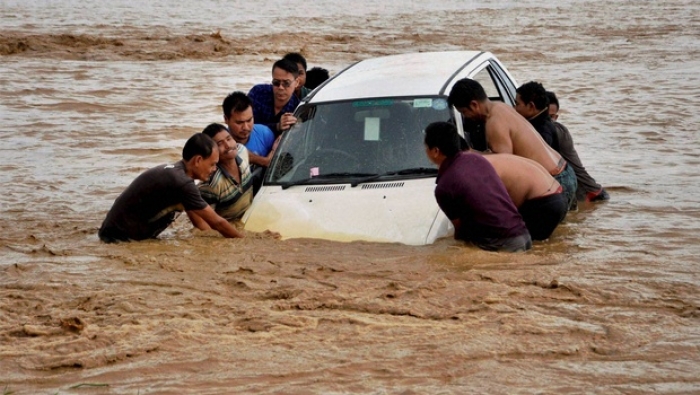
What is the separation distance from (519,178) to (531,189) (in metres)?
0.12

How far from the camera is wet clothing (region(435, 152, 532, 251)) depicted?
7.27 meters

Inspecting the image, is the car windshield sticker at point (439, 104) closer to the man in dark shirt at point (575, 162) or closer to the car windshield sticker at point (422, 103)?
the car windshield sticker at point (422, 103)

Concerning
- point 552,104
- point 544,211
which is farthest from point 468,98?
point 552,104

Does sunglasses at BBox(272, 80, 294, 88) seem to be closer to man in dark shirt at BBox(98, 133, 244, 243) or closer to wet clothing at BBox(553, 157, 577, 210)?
man in dark shirt at BBox(98, 133, 244, 243)

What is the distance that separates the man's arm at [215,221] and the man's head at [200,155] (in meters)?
0.26

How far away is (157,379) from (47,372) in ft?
1.88

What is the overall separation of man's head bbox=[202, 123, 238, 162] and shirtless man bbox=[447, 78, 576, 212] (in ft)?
5.42

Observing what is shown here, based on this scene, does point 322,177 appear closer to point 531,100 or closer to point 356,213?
point 356,213

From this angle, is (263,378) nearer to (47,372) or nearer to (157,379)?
(157,379)

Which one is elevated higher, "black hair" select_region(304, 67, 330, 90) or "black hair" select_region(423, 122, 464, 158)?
"black hair" select_region(423, 122, 464, 158)

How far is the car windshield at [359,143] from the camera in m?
8.12

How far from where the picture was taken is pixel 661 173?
1162 cm

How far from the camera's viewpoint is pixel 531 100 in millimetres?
9188

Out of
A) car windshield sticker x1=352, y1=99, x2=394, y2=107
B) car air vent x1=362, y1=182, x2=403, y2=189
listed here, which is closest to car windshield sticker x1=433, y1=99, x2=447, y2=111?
car windshield sticker x1=352, y1=99, x2=394, y2=107
